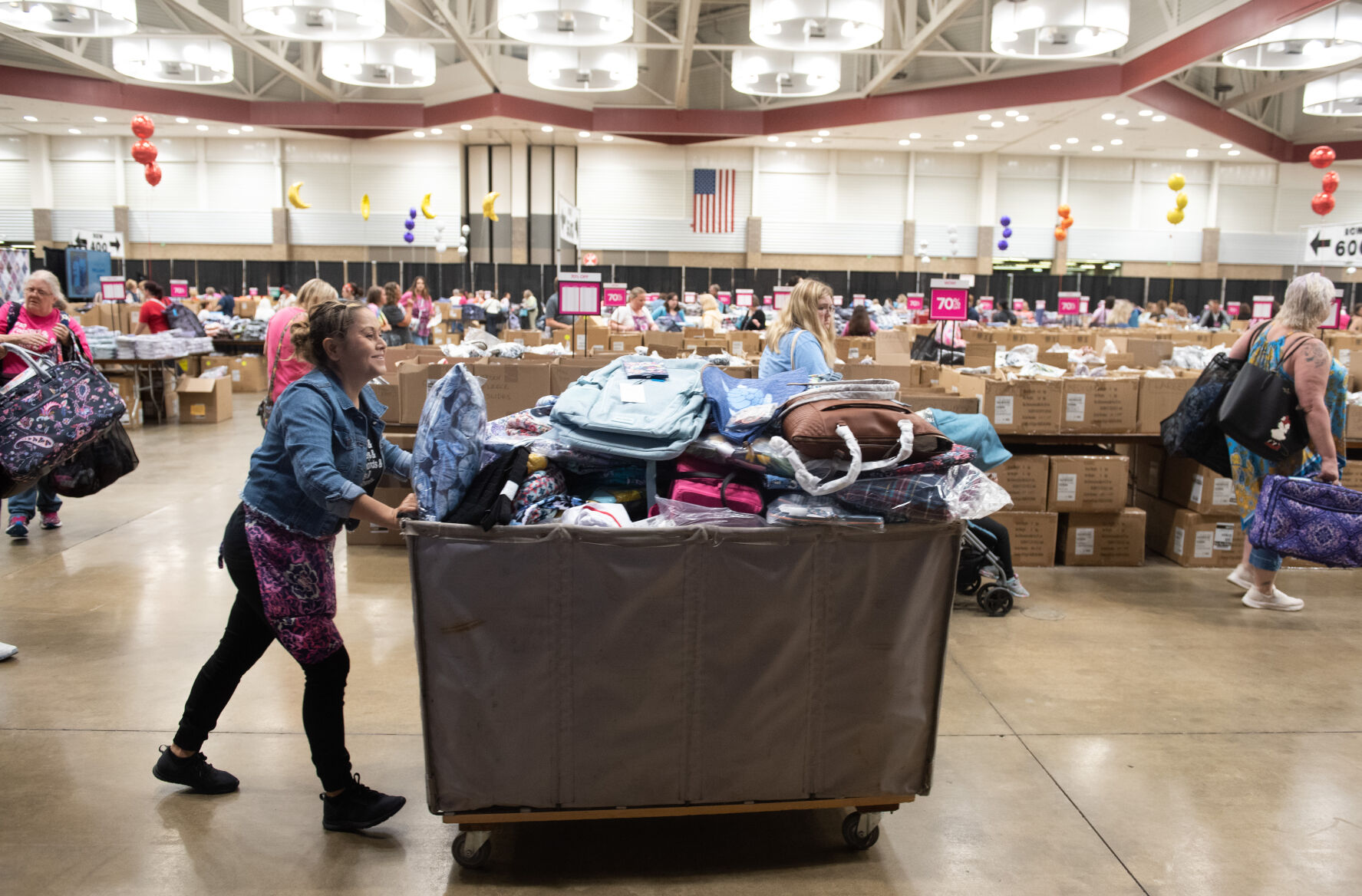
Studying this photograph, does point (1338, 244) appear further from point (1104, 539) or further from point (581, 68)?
point (581, 68)

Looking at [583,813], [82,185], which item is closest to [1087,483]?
[583,813]

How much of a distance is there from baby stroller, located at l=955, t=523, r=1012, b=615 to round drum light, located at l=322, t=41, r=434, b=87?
13.0 metres

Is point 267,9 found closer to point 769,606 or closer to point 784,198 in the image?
point 769,606

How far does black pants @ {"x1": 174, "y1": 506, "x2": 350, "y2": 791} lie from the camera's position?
2357mm

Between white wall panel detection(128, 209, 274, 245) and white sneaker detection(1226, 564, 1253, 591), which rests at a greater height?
white wall panel detection(128, 209, 274, 245)

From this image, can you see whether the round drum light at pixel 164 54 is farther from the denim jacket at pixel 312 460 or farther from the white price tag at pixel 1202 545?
the white price tag at pixel 1202 545

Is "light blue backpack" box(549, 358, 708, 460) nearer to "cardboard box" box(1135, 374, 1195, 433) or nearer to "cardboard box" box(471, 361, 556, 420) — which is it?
"cardboard box" box(471, 361, 556, 420)

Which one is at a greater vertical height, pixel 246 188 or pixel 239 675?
pixel 246 188

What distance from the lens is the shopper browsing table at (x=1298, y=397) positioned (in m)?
4.03

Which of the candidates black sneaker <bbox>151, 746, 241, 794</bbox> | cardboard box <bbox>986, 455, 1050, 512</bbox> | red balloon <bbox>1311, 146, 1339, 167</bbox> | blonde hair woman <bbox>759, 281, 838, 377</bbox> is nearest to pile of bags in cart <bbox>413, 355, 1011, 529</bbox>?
black sneaker <bbox>151, 746, 241, 794</bbox>

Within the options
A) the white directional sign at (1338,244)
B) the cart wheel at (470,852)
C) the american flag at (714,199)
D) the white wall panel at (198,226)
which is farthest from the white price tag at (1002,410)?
the white wall panel at (198,226)

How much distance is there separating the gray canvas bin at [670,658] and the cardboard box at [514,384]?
11.0 feet

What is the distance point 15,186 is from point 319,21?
17.2 meters

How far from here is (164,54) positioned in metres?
14.3
